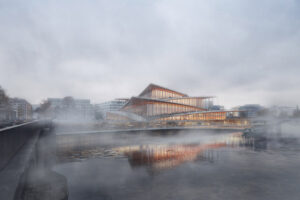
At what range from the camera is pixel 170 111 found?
260 feet

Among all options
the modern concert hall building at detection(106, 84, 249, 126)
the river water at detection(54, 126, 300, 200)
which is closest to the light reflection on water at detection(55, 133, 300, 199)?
the river water at detection(54, 126, 300, 200)

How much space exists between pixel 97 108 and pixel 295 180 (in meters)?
171

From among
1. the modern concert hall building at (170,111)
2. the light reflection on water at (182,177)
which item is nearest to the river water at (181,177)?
the light reflection on water at (182,177)

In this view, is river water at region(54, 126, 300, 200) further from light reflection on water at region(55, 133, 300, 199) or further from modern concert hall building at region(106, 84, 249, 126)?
modern concert hall building at region(106, 84, 249, 126)

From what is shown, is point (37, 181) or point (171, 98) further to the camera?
point (171, 98)

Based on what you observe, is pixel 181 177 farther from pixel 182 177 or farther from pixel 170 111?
pixel 170 111

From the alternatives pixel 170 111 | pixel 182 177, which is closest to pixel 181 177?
pixel 182 177

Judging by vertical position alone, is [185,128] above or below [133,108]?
below

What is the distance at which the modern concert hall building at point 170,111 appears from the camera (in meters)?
74.8

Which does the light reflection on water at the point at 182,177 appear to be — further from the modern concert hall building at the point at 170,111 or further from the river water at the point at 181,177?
the modern concert hall building at the point at 170,111

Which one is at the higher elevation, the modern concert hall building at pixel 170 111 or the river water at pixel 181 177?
the modern concert hall building at pixel 170 111

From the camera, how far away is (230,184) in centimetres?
1294

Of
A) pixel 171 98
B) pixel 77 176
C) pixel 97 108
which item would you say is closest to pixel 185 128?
pixel 171 98

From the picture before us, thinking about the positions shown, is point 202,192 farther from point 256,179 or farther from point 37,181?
point 37,181
